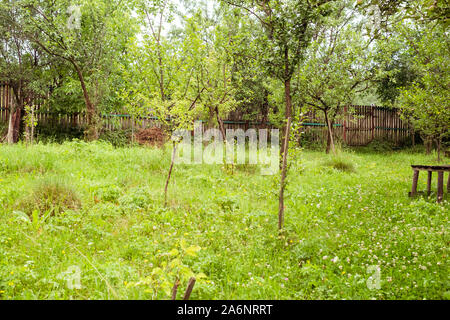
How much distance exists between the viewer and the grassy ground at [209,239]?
2.90m

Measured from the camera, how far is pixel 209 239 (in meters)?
3.97

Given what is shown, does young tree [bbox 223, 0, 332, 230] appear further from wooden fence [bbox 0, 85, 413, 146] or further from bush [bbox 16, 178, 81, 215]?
wooden fence [bbox 0, 85, 413, 146]

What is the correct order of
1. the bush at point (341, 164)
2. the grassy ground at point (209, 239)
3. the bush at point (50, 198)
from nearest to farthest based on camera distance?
the grassy ground at point (209, 239) → the bush at point (50, 198) → the bush at point (341, 164)

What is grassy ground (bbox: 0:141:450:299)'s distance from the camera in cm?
290

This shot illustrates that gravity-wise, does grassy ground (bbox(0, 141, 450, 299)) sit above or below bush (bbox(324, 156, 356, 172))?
below

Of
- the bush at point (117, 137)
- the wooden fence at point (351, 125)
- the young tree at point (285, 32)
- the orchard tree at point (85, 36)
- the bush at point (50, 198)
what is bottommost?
the bush at point (50, 198)

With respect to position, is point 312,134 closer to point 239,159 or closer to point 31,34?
point 239,159

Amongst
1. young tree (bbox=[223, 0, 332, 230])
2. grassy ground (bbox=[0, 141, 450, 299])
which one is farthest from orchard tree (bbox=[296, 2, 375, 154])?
grassy ground (bbox=[0, 141, 450, 299])

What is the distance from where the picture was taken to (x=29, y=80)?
12680 mm

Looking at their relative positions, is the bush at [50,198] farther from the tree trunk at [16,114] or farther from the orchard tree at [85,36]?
the tree trunk at [16,114]

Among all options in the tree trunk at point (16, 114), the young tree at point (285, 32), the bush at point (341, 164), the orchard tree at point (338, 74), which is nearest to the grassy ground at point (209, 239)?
the young tree at point (285, 32)

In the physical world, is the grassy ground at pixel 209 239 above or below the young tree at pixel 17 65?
below
